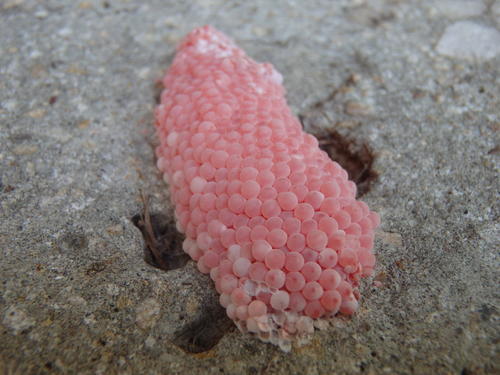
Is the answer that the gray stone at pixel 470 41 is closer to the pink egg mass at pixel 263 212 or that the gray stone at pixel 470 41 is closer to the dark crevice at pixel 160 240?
the pink egg mass at pixel 263 212

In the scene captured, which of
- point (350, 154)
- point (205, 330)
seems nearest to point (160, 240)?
point (205, 330)

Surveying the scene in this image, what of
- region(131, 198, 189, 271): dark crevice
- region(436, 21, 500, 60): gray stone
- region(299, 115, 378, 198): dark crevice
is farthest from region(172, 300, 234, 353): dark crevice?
region(436, 21, 500, 60): gray stone

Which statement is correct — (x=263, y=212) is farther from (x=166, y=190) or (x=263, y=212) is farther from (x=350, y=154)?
(x=350, y=154)

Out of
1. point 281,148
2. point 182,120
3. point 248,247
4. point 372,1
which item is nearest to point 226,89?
point 182,120

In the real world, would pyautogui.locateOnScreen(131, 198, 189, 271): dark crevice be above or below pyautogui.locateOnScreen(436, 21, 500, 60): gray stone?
below

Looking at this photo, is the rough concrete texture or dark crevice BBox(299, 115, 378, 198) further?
dark crevice BBox(299, 115, 378, 198)

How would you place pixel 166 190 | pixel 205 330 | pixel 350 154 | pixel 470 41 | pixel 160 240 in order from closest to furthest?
1. pixel 205 330
2. pixel 160 240
3. pixel 166 190
4. pixel 350 154
5. pixel 470 41

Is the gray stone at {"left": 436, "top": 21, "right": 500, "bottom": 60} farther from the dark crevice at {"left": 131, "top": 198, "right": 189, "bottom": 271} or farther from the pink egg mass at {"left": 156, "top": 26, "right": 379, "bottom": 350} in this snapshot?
the dark crevice at {"left": 131, "top": 198, "right": 189, "bottom": 271}

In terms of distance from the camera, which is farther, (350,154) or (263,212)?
(350,154)
